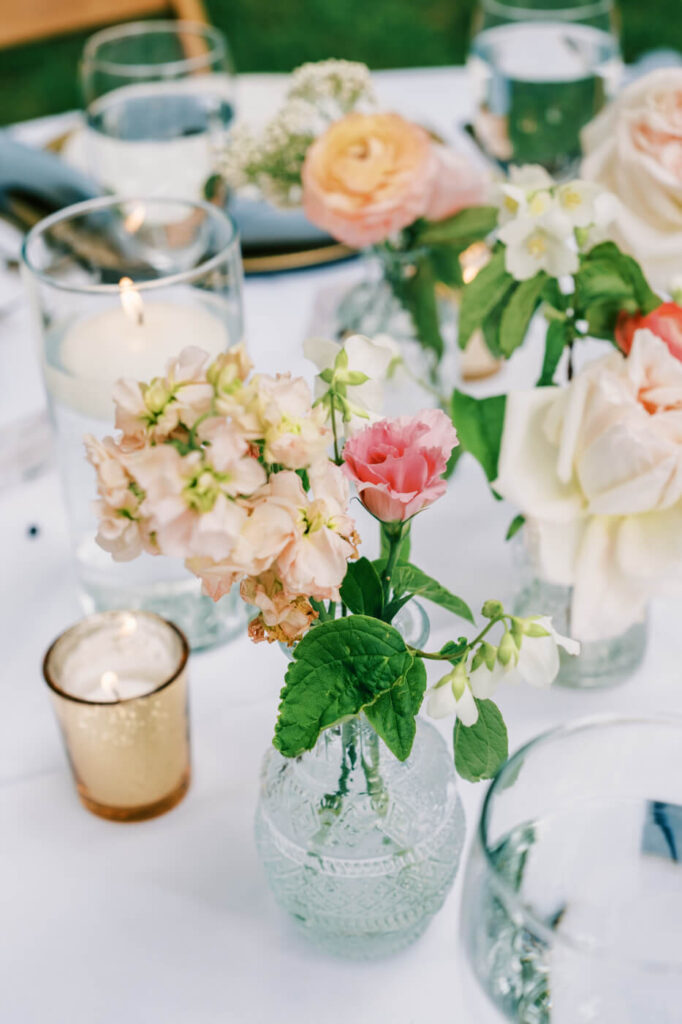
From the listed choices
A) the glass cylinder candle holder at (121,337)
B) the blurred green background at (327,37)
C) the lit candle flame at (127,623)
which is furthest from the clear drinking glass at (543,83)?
the blurred green background at (327,37)

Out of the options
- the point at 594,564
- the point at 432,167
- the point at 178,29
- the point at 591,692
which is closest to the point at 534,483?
the point at 594,564

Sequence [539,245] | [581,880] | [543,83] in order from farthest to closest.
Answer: [543,83], [539,245], [581,880]

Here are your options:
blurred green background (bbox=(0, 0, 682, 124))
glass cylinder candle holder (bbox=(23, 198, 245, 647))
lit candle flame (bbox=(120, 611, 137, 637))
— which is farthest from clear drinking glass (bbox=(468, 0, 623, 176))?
blurred green background (bbox=(0, 0, 682, 124))

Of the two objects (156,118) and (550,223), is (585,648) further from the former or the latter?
(156,118)

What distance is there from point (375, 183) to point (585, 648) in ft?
0.97

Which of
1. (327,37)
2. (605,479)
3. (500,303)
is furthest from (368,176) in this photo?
(327,37)

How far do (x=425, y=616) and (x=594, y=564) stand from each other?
11 centimetres

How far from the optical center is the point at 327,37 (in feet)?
8.98

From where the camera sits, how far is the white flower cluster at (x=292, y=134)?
2.37 ft

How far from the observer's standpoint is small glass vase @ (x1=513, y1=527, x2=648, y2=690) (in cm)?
61

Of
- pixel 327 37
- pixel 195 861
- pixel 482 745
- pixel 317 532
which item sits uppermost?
pixel 317 532

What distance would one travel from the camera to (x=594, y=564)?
1.71 feet

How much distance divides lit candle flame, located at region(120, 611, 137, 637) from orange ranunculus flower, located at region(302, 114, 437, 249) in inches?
10.5

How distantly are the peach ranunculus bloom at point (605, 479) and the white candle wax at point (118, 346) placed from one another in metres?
0.21
